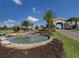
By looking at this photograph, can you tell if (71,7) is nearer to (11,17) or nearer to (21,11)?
(21,11)

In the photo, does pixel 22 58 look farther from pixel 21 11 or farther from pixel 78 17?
pixel 78 17

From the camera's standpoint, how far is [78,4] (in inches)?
162

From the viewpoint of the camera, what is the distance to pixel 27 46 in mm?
4801

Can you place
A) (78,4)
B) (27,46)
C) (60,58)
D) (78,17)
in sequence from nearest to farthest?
(60,58) → (78,4) → (78,17) → (27,46)

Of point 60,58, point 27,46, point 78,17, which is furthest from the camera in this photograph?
point 27,46

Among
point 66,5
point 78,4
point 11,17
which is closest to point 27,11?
Result: point 11,17

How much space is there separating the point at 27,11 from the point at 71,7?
125cm

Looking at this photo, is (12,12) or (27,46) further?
(27,46)

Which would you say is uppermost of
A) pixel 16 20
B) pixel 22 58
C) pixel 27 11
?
pixel 27 11

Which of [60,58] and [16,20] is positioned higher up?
[16,20]

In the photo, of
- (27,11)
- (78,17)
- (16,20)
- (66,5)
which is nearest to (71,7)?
(66,5)

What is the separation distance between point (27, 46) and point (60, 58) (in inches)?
58.4

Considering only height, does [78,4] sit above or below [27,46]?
above

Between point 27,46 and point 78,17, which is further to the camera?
point 27,46
